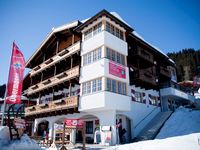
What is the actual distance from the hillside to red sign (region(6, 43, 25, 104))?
68.7 meters

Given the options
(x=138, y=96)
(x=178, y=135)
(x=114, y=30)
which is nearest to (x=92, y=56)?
(x=114, y=30)

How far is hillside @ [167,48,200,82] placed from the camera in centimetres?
7269

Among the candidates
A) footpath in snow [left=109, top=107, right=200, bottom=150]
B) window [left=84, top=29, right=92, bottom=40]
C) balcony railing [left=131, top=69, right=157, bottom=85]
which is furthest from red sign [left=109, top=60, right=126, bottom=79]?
footpath in snow [left=109, top=107, right=200, bottom=150]

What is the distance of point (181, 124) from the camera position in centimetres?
2020

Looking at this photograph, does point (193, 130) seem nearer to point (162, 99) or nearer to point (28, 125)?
point (162, 99)

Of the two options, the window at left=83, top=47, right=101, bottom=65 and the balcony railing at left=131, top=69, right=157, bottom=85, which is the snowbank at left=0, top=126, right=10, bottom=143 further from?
the balcony railing at left=131, top=69, right=157, bottom=85

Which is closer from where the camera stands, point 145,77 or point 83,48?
point 83,48

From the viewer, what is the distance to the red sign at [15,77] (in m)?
14.0

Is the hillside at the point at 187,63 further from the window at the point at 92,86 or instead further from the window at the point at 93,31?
the window at the point at 92,86

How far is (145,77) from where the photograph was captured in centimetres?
2319

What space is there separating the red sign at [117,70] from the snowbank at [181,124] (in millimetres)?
7159

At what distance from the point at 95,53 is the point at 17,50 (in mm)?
7845

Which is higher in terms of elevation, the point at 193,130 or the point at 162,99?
the point at 162,99

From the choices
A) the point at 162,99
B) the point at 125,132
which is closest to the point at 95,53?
the point at 125,132
